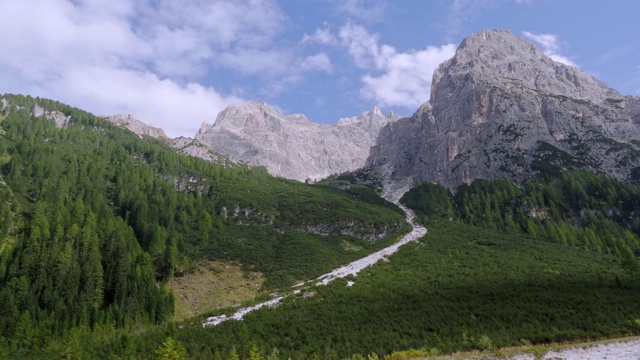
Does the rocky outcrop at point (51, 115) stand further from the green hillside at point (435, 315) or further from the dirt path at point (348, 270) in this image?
the green hillside at point (435, 315)

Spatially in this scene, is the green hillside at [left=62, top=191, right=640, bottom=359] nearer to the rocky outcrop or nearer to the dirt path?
the dirt path

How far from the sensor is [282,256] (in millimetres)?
98562

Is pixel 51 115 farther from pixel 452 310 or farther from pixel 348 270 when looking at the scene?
pixel 452 310

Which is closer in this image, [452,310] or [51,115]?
[452,310]

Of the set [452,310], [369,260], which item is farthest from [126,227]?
[452,310]

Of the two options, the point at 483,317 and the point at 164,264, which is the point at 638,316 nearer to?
the point at 483,317

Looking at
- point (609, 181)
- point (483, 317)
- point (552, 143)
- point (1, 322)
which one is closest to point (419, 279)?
point (483, 317)

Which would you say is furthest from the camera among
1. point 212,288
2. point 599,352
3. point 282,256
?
point 282,256

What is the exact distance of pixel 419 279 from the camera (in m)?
72.6

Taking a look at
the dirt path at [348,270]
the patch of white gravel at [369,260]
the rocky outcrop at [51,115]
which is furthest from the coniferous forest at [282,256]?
the rocky outcrop at [51,115]

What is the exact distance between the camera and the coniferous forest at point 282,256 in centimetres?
4431

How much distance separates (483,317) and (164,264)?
64.3 metres

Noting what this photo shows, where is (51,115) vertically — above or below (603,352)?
above

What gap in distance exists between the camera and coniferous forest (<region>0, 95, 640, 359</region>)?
4431cm
